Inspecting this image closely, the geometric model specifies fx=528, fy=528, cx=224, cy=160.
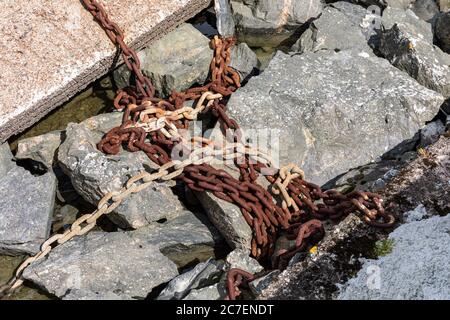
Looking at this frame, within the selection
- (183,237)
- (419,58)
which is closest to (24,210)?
(183,237)

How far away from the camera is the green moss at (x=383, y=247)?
9.41ft

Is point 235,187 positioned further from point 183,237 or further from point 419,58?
point 419,58

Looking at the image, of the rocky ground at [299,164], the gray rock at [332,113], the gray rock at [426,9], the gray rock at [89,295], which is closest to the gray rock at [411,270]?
the rocky ground at [299,164]

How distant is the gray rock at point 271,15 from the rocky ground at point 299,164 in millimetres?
11

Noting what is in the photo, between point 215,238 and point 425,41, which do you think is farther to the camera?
point 425,41

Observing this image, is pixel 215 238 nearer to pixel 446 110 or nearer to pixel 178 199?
pixel 178 199

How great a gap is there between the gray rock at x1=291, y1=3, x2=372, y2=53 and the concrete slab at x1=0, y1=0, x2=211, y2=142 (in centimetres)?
134

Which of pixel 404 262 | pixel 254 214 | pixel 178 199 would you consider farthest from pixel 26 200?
pixel 404 262

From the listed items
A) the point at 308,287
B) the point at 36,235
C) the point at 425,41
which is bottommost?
the point at 36,235

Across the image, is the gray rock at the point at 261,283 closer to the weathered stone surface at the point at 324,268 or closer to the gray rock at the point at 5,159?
the weathered stone surface at the point at 324,268

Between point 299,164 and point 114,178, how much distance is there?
135 centimetres

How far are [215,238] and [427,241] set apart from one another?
1.49 m

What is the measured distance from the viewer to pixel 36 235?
147 inches

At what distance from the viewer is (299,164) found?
12.9 feet
